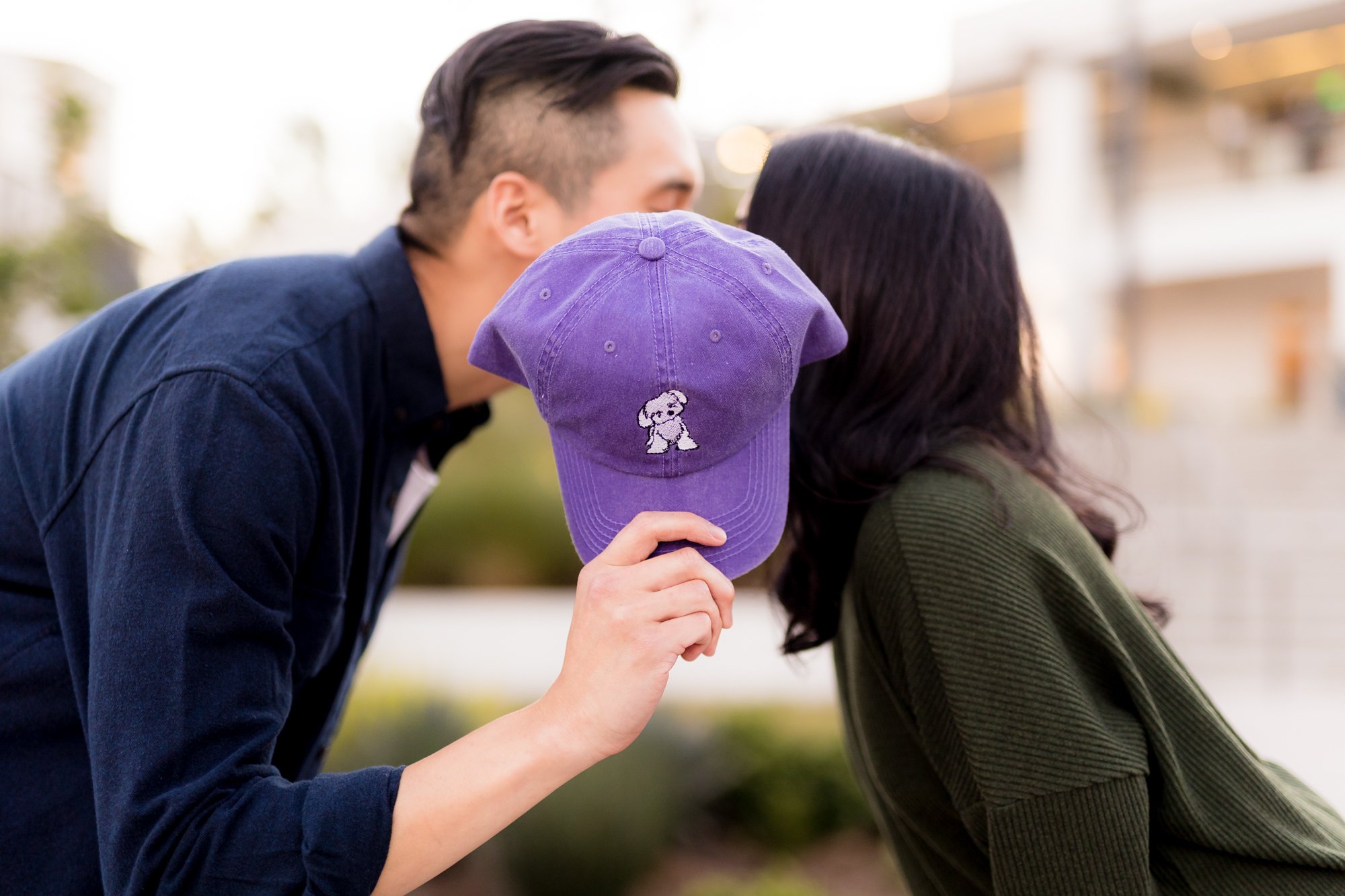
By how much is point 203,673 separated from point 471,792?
35cm

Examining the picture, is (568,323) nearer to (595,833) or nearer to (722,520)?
(722,520)

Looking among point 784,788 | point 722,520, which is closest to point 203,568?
point 722,520

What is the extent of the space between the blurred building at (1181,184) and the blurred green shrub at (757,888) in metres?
16.5

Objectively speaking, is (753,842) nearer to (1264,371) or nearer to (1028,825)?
(1028,825)

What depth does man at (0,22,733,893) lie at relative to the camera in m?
1.24

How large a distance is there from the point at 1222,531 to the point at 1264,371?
51.3ft

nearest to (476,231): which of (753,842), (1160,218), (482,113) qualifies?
(482,113)

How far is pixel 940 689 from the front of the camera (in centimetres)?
150

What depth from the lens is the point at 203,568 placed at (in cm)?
129

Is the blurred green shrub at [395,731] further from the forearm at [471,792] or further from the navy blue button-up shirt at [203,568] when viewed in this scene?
the forearm at [471,792]

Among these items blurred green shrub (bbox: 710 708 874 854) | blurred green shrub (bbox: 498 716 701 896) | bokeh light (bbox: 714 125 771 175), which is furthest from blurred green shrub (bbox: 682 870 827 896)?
bokeh light (bbox: 714 125 771 175)

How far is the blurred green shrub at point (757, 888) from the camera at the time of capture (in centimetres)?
411

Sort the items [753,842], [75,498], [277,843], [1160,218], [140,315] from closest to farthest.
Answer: [277,843]
[75,498]
[140,315]
[753,842]
[1160,218]

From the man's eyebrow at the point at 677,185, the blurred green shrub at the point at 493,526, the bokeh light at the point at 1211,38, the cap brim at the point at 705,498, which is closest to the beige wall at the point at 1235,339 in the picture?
the bokeh light at the point at 1211,38
